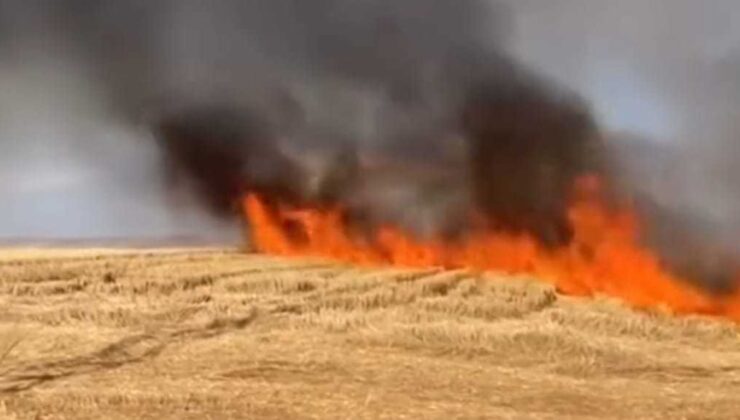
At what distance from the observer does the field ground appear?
3395mm

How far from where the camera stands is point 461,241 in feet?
16.9

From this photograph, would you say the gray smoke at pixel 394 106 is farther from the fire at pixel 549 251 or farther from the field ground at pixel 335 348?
the field ground at pixel 335 348

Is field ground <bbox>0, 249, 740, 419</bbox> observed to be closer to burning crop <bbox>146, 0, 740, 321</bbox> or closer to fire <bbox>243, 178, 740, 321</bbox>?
fire <bbox>243, 178, 740, 321</bbox>

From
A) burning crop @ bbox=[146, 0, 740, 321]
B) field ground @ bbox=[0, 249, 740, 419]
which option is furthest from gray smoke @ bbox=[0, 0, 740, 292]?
field ground @ bbox=[0, 249, 740, 419]

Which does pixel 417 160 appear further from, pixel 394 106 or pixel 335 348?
pixel 335 348

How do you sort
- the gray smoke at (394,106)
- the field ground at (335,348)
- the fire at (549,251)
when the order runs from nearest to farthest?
the field ground at (335,348)
the fire at (549,251)
the gray smoke at (394,106)

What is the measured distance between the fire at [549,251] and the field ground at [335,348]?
26 centimetres

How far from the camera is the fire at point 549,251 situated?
4.59 m

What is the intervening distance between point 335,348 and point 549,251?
1433 mm

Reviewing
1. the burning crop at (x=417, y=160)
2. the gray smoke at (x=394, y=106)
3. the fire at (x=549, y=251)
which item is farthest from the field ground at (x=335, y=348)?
the gray smoke at (x=394, y=106)

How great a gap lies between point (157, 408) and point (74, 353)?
1.84 feet

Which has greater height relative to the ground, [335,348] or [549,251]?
[549,251]

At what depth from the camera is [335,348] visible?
385 cm

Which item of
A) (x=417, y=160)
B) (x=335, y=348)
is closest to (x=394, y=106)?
A: (x=417, y=160)
